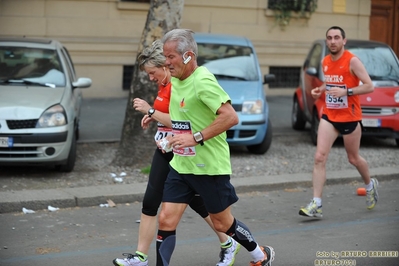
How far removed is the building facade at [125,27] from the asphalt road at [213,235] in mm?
8795

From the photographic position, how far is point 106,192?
8.90 metres

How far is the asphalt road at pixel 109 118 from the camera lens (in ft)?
42.5

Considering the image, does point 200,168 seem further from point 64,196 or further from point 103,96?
point 103,96

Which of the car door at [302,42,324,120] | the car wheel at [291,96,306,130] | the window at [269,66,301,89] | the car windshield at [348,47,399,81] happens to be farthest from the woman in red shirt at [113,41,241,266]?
the window at [269,66,301,89]

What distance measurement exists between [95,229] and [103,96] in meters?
10.2

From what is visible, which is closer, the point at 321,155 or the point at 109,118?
the point at 321,155

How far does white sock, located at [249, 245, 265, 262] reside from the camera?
567 cm

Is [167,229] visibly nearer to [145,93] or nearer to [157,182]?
[157,182]

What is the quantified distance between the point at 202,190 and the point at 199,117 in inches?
20.5

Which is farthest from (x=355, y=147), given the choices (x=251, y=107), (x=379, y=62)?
(x=379, y=62)

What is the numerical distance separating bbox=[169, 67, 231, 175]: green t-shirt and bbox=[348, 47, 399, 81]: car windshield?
26.3 ft

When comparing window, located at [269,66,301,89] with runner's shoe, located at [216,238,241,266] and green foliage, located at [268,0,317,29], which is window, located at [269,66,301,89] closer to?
green foliage, located at [268,0,317,29]

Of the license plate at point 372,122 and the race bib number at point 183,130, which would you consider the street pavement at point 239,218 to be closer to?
the race bib number at point 183,130

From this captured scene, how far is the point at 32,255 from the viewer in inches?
256
